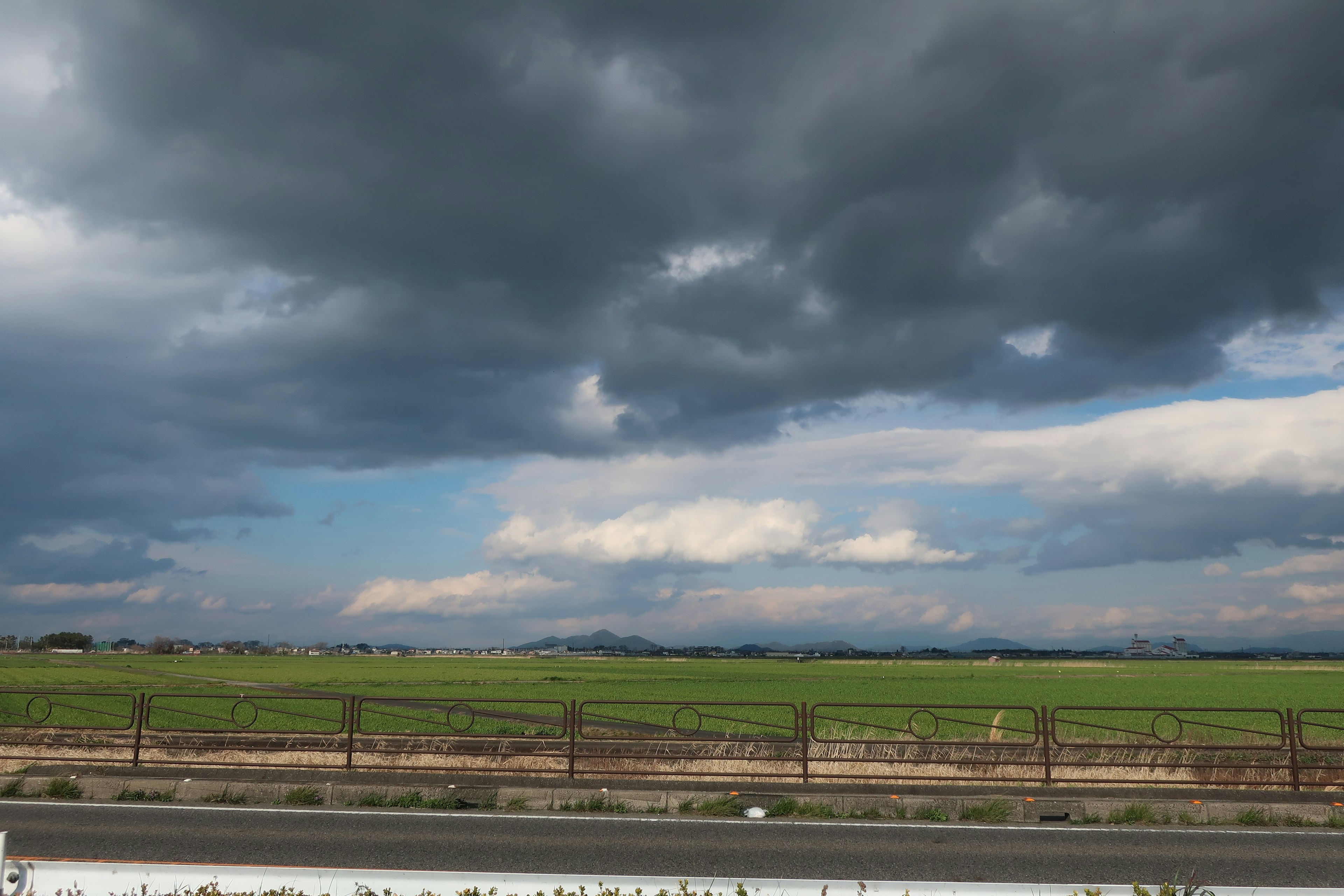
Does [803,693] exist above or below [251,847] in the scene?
below

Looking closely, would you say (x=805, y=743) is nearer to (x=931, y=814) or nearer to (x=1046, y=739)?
(x=931, y=814)

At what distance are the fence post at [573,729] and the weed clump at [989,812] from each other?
614 centimetres

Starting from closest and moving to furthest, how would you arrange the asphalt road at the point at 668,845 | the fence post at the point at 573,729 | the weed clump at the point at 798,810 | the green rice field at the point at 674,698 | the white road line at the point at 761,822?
the asphalt road at the point at 668,845 → the white road line at the point at 761,822 → the weed clump at the point at 798,810 → the fence post at the point at 573,729 → the green rice field at the point at 674,698

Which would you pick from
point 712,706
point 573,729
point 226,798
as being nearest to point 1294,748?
point 712,706

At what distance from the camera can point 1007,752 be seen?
22594 mm

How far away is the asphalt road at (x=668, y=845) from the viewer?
30.9 feet

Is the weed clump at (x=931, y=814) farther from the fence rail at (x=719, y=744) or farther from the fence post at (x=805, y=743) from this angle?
the fence post at (x=805, y=743)

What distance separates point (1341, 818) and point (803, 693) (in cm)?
4599

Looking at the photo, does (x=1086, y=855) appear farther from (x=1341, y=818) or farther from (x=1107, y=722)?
(x=1107, y=722)

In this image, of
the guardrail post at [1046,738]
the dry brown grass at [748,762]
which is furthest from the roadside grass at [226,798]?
the guardrail post at [1046,738]

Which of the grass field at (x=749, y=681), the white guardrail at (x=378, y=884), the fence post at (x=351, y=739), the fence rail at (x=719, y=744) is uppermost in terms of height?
the white guardrail at (x=378, y=884)

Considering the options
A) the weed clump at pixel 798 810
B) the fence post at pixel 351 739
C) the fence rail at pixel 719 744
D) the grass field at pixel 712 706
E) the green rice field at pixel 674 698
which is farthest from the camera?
the green rice field at pixel 674 698

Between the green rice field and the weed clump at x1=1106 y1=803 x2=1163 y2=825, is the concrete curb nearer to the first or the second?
the weed clump at x1=1106 y1=803 x2=1163 y2=825

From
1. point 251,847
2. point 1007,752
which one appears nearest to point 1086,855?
point 251,847
